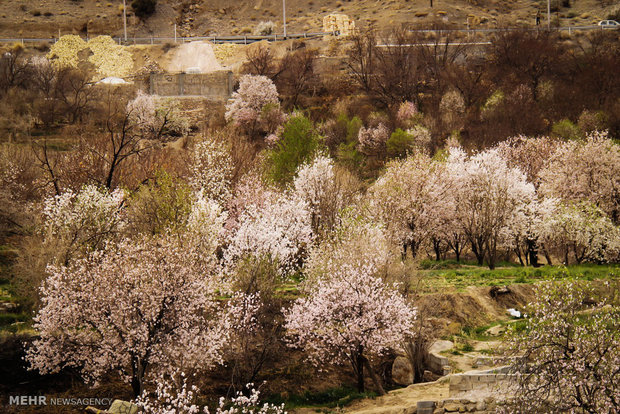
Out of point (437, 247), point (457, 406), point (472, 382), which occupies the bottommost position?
point (437, 247)

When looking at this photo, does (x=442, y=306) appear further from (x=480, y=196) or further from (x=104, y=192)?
(x=104, y=192)

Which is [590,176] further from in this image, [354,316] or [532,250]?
[354,316]

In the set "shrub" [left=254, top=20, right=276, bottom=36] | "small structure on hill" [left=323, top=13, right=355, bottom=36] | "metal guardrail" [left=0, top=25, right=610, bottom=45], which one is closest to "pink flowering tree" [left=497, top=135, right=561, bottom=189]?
"metal guardrail" [left=0, top=25, right=610, bottom=45]

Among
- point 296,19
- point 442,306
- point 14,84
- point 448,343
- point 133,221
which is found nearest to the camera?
point 448,343

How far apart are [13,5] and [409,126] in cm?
6704

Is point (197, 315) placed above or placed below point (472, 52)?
below

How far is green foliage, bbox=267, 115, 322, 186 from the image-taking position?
1631 inches

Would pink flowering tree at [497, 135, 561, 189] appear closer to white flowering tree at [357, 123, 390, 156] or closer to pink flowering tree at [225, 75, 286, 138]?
white flowering tree at [357, 123, 390, 156]

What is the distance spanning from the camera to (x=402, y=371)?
23.7 metres

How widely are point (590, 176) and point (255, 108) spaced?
33424mm

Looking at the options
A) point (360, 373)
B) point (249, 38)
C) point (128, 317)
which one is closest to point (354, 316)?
point (360, 373)

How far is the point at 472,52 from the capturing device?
74750 mm

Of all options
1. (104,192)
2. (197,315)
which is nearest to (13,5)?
(104,192)

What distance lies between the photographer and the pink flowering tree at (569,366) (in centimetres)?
1462
